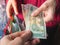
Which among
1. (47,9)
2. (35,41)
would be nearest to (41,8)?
(47,9)

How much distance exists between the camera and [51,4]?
71 centimetres

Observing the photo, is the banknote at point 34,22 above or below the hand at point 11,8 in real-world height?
below

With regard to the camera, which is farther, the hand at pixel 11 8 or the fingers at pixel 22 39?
the hand at pixel 11 8

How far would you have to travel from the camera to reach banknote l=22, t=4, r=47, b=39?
0.72 meters

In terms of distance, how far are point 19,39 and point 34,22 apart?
110 mm

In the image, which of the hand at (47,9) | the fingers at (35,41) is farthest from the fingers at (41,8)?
the fingers at (35,41)

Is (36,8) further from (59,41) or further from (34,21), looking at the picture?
(59,41)

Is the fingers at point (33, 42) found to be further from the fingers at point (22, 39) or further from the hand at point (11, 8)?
the hand at point (11, 8)

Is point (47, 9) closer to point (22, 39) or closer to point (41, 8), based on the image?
point (41, 8)

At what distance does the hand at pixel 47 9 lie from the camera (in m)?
0.71

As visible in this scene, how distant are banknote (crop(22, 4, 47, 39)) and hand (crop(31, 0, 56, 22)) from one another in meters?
0.02

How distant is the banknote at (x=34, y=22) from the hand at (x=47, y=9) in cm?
2

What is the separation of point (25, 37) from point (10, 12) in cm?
15

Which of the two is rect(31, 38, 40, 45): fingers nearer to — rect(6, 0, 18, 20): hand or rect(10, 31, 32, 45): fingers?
rect(10, 31, 32, 45): fingers
